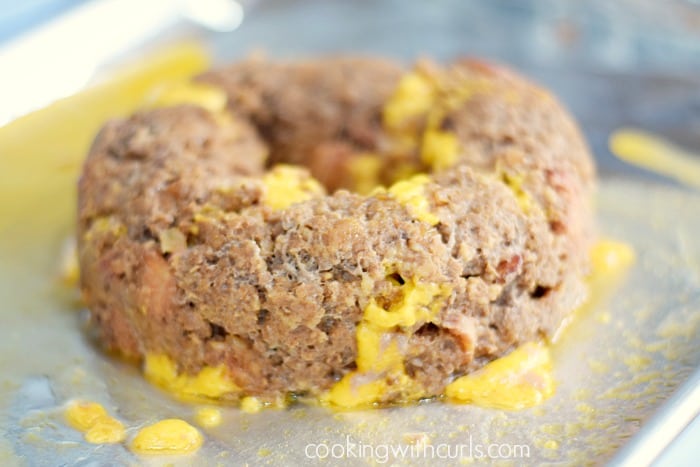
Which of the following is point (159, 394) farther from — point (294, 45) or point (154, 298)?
point (294, 45)

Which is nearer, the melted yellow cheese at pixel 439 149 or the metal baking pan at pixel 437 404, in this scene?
the metal baking pan at pixel 437 404

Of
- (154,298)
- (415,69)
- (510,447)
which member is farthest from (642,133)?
(154,298)

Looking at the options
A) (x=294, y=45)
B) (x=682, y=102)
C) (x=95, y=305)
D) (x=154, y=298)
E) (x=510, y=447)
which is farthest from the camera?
(x=294, y=45)

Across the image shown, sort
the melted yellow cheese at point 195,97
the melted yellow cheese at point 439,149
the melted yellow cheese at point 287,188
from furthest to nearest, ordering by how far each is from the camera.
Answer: the melted yellow cheese at point 195,97
the melted yellow cheese at point 439,149
the melted yellow cheese at point 287,188

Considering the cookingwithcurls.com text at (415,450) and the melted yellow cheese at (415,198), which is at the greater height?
the melted yellow cheese at (415,198)

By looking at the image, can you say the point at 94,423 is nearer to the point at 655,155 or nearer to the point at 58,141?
the point at 58,141

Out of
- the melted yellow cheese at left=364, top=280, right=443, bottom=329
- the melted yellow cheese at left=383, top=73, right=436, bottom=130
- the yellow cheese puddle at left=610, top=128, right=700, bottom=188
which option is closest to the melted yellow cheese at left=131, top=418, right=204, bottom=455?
the melted yellow cheese at left=364, top=280, right=443, bottom=329

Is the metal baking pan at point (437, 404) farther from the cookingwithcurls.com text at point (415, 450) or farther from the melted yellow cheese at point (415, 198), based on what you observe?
the melted yellow cheese at point (415, 198)

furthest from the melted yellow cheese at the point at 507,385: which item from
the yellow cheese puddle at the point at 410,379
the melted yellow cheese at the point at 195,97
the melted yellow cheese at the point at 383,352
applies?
the melted yellow cheese at the point at 195,97
